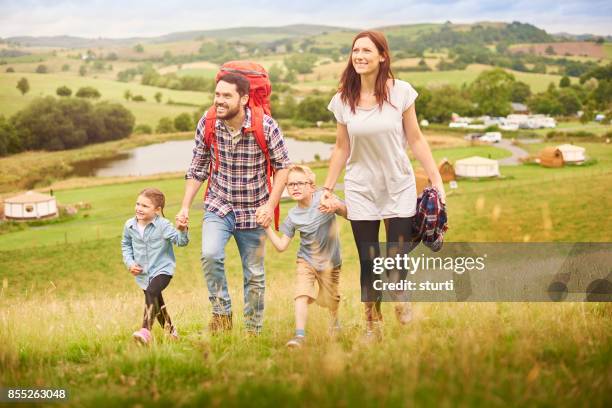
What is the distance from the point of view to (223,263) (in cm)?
498

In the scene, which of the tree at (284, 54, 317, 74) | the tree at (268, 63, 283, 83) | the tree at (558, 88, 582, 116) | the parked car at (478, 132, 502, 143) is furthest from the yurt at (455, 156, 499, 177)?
the tree at (284, 54, 317, 74)

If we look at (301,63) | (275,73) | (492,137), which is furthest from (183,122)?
(301,63)

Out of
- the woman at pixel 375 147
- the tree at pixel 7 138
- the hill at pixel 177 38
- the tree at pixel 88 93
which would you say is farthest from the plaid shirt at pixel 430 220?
the tree at pixel 88 93

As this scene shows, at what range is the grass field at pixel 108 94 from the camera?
69000 millimetres

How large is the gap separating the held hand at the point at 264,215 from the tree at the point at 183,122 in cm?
7524

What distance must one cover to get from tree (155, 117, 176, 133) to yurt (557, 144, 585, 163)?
153 ft

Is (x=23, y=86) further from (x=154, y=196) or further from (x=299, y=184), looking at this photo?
(x=299, y=184)

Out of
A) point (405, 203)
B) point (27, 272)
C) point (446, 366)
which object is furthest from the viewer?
point (27, 272)

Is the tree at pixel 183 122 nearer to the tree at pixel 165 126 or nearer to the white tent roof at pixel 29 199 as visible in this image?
the tree at pixel 165 126

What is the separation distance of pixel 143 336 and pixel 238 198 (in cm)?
125

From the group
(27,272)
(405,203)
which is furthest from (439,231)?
(27,272)

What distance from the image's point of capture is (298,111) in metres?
83.2

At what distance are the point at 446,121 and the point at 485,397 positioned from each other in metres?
85.4

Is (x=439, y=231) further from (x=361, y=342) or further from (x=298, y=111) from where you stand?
(x=298, y=111)
